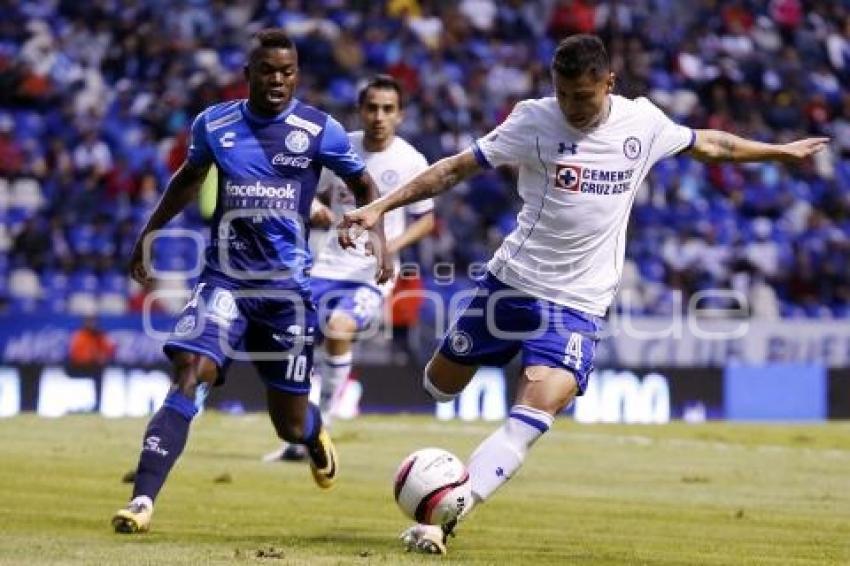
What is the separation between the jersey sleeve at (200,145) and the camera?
1048 cm

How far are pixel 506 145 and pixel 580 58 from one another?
66 centimetres

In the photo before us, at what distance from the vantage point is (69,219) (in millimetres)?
26156

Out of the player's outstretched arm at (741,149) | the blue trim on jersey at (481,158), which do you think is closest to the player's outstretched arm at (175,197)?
the blue trim on jersey at (481,158)

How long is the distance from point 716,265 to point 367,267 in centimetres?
1326

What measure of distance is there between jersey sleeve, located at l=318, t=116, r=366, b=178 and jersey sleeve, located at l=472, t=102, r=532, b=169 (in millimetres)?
1382

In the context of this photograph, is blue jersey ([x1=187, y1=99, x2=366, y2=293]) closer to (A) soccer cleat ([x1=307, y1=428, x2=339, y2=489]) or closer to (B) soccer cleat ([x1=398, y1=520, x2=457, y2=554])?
(A) soccer cleat ([x1=307, y1=428, x2=339, y2=489])

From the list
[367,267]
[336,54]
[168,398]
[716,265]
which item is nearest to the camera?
[168,398]

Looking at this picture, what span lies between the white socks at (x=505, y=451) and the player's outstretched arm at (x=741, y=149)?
171cm

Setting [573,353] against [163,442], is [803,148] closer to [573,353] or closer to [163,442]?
[573,353]

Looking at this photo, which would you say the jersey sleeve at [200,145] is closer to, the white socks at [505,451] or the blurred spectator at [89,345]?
the white socks at [505,451]

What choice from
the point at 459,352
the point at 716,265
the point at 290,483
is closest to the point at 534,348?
the point at 459,352

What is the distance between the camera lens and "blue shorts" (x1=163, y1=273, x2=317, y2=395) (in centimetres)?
1012

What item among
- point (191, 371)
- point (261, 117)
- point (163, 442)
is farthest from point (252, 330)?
point (261, 117)

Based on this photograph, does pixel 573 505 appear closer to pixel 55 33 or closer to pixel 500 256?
pixel 500 256
